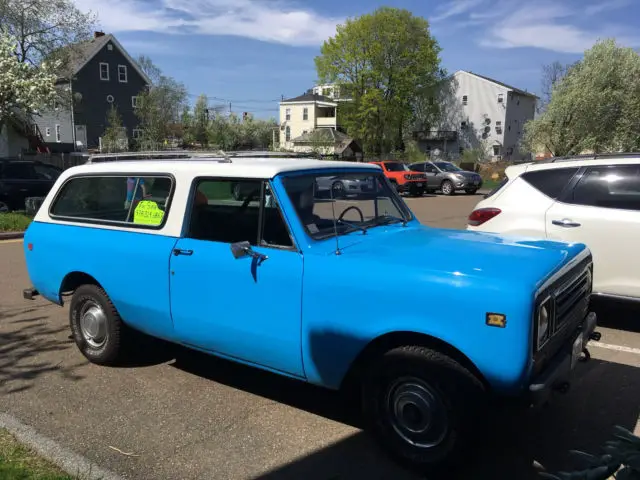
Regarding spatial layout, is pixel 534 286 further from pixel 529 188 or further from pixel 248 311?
pixel 529 188

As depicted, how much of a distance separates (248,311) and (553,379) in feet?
6.25

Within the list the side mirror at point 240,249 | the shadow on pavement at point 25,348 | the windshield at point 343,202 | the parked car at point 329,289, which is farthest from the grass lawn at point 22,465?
the windshield at point 343,202

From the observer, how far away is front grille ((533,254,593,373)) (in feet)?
9.41

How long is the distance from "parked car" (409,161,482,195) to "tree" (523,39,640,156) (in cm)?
996

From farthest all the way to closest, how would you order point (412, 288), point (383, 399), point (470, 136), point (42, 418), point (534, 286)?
1. point (470, 136)
2. point (42, 418)
3. point (383, 399)
4. point (412, 288)
5. point (534, 286)

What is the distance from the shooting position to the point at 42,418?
3.75 m

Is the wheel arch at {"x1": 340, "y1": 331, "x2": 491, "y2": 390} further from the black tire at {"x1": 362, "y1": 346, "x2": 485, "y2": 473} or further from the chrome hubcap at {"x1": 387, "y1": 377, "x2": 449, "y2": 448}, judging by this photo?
the chrome hubcap at {"x1": 387, "y1": 377, "x2": 449, "y2": 448}

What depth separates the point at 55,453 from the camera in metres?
3.23

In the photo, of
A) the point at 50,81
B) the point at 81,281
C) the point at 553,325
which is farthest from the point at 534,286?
the point at 50,81

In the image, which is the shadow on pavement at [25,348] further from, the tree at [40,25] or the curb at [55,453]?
the tree at [40,25]

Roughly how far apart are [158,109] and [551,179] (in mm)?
40587

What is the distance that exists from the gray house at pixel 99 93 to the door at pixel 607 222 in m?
41.1

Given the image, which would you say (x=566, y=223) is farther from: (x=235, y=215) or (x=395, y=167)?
(x=395, y=167)

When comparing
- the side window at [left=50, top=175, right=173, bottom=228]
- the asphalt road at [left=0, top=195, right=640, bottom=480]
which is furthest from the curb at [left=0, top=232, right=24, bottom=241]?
the side window at [left=50, top=175, right=173, bottom=228]
